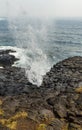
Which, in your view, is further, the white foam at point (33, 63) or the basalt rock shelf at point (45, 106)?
the white foam at point (33, 63)

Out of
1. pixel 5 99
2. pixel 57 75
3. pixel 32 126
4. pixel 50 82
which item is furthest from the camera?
pixel 57 75

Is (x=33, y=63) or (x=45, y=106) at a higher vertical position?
(x=45, y=106)

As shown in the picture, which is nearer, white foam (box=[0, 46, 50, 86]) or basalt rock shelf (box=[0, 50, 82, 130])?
basalt rock shelf (box=[0, 50, 82, 130])

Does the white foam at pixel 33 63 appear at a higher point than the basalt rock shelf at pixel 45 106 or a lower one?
lower

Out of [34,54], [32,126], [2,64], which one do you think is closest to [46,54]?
[34,54]

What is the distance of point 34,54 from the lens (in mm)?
90000

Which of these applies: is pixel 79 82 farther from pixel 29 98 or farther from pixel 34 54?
pixel 34 54

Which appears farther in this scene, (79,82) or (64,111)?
(79,82)

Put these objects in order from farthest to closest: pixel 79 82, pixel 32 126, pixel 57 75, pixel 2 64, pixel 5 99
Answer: pixel 2 64
pixel 57 75
pixel 79 82
pixel 5 99
pixel 32 126

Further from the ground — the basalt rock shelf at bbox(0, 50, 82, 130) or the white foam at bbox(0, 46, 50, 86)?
the basalt rock shelf at bbox(0, 50, 82, 130)

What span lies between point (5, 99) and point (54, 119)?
27.3 feet

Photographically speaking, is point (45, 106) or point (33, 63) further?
point (33, 63)

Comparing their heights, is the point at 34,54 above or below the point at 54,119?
below

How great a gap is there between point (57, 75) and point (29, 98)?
49.3 feet
